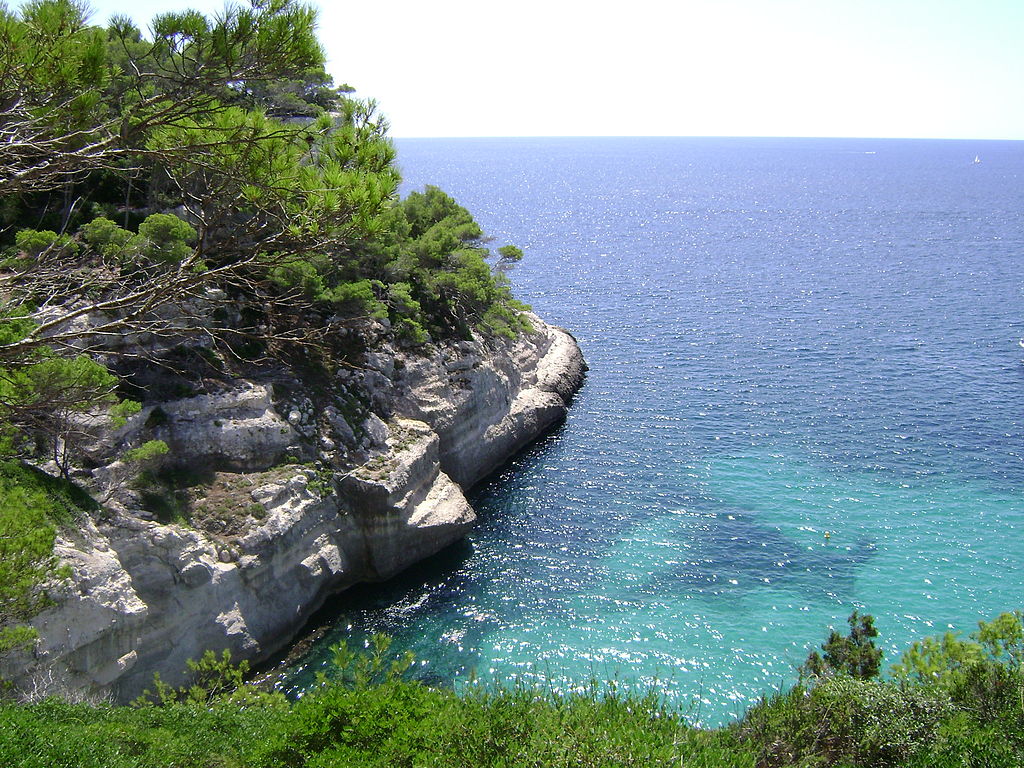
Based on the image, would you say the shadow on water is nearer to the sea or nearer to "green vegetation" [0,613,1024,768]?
the sea

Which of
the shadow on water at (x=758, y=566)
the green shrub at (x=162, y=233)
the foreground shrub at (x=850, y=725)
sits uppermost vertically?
the green shrub at (x=162, y=233)

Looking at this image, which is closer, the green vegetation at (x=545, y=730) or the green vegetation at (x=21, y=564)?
the green vegetation at (x=545, y=730)

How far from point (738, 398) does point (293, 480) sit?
3093 centimetres

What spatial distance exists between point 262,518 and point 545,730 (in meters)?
16.2

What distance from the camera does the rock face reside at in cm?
2267

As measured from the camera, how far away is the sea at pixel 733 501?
1101 inches

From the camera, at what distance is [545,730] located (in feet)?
50.2

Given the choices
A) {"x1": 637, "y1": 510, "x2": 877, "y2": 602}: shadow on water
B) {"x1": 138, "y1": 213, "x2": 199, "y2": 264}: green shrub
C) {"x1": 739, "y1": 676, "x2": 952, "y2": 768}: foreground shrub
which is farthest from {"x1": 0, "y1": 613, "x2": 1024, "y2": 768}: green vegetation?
{"x1": 138, "y1": 213, "x2": 199, "y2": 264}: green shrub

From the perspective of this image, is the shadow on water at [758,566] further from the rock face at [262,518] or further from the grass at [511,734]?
the grass at [511,734]

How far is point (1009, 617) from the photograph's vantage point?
Answer: 18.9 metres

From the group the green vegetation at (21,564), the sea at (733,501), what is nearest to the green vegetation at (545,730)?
the green vegetation at (21,564)

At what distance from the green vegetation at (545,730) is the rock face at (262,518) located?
4241 mm

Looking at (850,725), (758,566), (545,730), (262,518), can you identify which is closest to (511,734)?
(545,730)

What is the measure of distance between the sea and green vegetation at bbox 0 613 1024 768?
3.65 m
